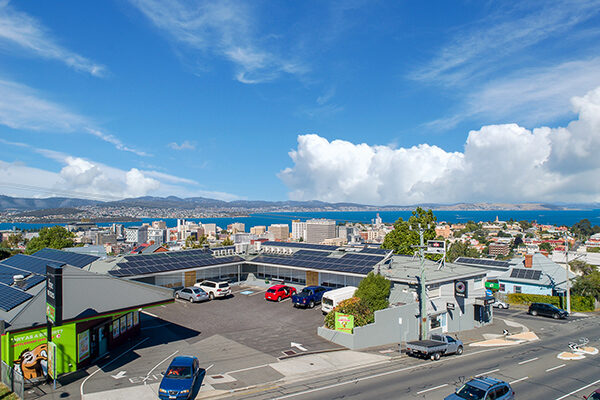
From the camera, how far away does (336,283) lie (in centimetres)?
3844

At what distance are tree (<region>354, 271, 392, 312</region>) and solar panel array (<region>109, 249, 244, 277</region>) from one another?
19.4 meters

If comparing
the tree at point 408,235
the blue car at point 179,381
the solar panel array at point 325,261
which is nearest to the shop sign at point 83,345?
the blue car at point 179,381

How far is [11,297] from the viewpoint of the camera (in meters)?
21.4

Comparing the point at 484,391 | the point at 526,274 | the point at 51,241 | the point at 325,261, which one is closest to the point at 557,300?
the point at 526,274

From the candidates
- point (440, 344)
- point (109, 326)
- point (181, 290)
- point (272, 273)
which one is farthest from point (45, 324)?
point (272, 273)

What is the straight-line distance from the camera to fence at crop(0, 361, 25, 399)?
56.7 feet

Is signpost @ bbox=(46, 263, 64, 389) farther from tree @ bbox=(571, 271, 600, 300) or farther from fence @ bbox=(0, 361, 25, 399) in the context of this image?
tree @ bbox=(571, 271, 600, 300)

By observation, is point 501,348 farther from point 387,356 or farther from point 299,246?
point 299,246

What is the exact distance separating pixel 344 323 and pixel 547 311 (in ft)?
97.9

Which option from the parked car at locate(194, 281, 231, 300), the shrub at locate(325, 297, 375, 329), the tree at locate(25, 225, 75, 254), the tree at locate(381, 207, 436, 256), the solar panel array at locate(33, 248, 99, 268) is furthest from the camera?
the tree at locate(25, 225, 75, 254)

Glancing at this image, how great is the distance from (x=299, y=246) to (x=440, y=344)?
2607cm

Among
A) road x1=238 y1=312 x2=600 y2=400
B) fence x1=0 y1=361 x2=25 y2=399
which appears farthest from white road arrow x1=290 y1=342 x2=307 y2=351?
fence x1=0 y1=361 x2=25 y2=399

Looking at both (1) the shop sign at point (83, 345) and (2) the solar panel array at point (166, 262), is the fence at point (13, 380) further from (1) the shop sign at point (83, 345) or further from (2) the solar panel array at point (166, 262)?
(2) the solar panel array at point (166, 262)

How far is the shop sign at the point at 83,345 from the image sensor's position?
66.5 feet
